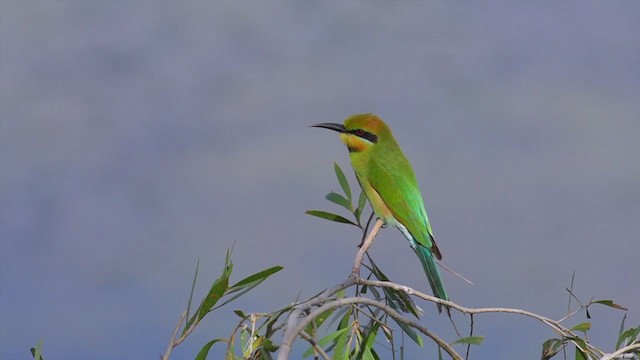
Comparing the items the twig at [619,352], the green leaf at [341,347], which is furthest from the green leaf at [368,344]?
the twig at [619,352]

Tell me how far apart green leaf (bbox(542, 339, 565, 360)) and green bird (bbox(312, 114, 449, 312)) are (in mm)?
958

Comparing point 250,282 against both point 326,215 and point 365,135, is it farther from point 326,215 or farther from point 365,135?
point 365,135

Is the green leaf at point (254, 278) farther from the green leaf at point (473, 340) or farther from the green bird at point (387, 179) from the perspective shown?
the green bird at point (387, 179)

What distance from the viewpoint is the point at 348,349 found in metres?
3.58

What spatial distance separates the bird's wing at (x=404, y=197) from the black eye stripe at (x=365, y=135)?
162mm

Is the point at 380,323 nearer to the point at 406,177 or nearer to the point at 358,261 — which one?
the point at 358,261

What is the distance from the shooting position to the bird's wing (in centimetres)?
468

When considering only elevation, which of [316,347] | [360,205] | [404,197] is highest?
[404,197]

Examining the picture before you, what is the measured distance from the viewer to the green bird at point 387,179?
4.70 metres

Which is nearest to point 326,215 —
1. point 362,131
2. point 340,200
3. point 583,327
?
point 340,200

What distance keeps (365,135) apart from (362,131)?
4cm

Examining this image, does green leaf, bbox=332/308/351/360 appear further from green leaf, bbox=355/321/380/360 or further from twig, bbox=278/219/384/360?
twig, bbox=278/219/384/360

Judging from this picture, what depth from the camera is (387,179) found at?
493cm

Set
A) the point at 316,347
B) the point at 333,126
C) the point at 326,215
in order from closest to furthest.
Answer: the point at 316,347 < the point at 326,215 < the point at 333,126
